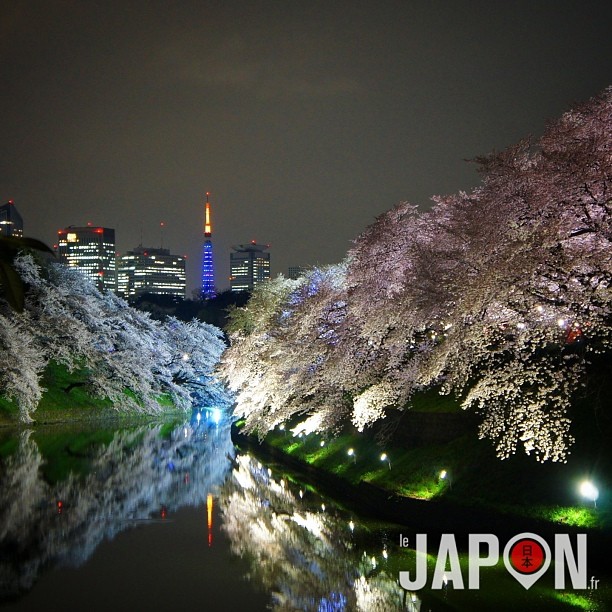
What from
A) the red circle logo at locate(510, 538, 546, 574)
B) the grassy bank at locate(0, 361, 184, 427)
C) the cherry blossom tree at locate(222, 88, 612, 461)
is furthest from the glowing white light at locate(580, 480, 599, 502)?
the grassy bank at locate(0, 361, 184, 427)

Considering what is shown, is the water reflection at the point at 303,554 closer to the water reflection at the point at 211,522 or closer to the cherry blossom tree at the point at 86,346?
the water reflection at the point at 211,522

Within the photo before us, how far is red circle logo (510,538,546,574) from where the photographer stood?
14219 mm

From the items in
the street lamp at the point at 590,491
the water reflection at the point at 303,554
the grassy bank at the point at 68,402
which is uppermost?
the grassy bank at the point at 68,402

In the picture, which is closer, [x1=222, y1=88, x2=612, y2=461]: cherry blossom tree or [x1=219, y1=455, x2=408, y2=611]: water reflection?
[x1=219, y1=455, x2=408, y2=611]: water reflection

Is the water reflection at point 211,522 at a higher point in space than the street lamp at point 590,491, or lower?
lower

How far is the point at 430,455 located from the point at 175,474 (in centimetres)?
1294

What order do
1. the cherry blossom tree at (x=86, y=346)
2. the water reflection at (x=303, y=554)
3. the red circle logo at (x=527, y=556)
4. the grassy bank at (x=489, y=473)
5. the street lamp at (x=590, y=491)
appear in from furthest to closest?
1. the cherry blossom tree at (x=86, y=346)
2. the grassy bank at (x=489, y=473)
3. the street lamp at (x=590, y=491)
4. the red circle logo at (x=527, y=556)
5. the water reflection at (x=303, y=554)

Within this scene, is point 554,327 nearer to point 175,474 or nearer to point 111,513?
point 111,513

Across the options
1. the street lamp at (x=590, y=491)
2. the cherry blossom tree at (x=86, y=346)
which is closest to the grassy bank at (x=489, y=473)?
the street lamp at (x=590, y=491)

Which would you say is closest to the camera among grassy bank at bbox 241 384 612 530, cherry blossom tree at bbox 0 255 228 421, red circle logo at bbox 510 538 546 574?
red circle logo at bbox 510 538 546 574

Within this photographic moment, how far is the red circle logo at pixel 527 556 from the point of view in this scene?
46.6 feet

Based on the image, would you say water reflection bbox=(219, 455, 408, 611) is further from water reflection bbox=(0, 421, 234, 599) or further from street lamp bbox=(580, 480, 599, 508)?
street lamp bbox=(580, 480, 599, 508)

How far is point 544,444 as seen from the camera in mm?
16188

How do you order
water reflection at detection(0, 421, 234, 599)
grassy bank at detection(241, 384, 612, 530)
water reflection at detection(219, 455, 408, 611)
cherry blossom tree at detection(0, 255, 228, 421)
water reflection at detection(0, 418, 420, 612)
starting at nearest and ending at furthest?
1. water reflection at detection(219, 455, 408, 611)
2. water reflection at detection(0, 418, 420, 612)
3. grassy bank at detection(241, 384, 612, 530)
4. water reflection at detection(0, 421, 234, 599)
5. cherry blossom tree at detection(0, 255, 228, 421)
